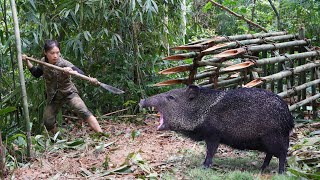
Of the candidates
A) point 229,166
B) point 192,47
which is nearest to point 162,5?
point 192,47

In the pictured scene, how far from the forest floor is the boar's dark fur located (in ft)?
0.88

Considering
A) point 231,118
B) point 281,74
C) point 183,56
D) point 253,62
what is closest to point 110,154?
point 231,118

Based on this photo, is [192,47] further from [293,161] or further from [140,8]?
[293,161]

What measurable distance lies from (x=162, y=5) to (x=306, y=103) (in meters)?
2.59

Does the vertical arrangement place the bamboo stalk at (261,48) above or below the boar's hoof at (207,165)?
above

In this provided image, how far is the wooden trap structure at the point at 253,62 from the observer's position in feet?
18.1

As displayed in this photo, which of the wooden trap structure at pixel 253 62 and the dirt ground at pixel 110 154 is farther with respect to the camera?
the wooden trap structure at pixel 253 62

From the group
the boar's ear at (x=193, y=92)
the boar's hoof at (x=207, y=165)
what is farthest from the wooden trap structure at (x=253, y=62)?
A: the boar's hoof at (x=207, y=165)

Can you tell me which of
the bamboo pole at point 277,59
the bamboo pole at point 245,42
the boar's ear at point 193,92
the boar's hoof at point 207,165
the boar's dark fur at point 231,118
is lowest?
the boar's hoof at point 207,165

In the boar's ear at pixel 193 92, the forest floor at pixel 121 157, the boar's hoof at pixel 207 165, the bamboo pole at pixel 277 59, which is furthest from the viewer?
the bamboo pole at pixel 277 59

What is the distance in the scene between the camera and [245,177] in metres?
3.77

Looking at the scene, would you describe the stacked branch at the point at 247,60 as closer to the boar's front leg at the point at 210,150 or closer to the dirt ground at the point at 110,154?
the dirt ground at the point at 110,154

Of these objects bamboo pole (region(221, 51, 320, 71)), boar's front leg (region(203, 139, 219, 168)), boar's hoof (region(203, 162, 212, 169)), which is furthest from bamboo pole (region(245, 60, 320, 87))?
boar's hoof (region(203, 162, 212, 169))

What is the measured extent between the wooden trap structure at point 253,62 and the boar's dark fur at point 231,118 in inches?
28.8
